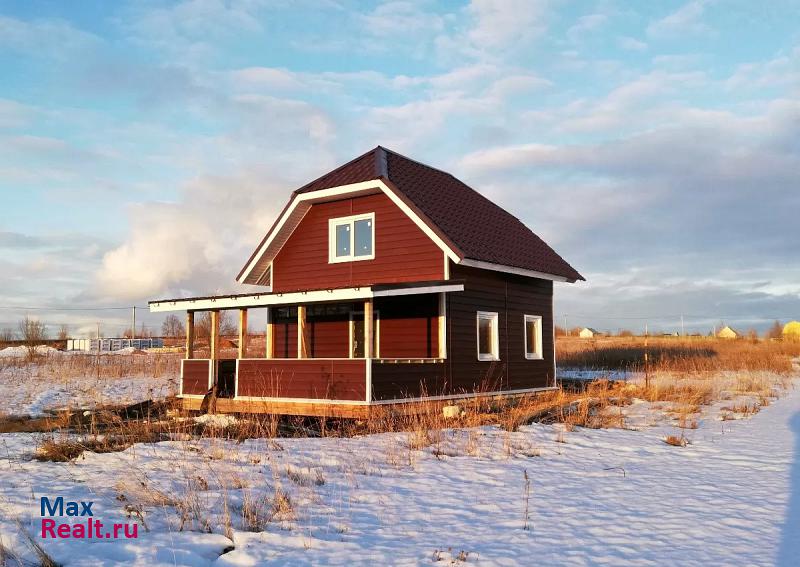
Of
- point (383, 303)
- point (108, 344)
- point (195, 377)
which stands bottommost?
point (195, 377)

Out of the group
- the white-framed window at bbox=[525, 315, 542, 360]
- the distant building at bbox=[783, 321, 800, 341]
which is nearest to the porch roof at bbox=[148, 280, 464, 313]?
the white-framed window at bbox=[525, 315, 542, 360]

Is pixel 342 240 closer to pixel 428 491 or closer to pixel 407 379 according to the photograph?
pixel 407 379

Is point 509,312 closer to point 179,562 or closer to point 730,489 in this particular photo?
point 730,489

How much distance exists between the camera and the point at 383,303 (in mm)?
18422

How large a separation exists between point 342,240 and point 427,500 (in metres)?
12.5

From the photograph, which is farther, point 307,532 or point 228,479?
point 228,479

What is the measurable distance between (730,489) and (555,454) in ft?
8.06

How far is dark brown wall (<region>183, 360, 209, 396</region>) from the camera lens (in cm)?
1767

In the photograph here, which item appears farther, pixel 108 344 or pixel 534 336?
pixel 108 344

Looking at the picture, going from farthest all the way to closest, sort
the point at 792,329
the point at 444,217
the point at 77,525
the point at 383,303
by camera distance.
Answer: the point at 792,329 < the point at 383,303 < the point at 444,217 < the point at 77,525

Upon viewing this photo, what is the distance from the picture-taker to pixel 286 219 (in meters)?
19.4

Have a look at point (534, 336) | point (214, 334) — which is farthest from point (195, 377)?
point (534, 336)

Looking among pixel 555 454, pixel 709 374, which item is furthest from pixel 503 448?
pixel 709 374

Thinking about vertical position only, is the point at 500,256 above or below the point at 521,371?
above
